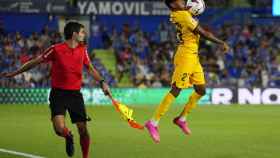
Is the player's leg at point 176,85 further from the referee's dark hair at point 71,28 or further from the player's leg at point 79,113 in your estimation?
the referee's dark hair at point 71,28

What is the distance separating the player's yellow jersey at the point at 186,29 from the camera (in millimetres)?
11829

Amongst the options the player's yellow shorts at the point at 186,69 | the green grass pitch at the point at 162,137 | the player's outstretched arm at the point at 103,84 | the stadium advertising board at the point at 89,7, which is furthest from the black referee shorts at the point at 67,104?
the stadium advertising board at the point at 89,7

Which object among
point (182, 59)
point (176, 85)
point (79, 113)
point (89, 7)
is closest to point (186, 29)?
point (182, 59)

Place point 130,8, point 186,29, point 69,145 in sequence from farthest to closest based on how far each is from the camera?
point 130,8, point 186,29, point 69,145

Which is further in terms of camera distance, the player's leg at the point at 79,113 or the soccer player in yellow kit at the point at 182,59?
the soccer player in yellow kit at the point at 182,59

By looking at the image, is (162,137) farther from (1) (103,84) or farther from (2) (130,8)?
(2) (130,8)

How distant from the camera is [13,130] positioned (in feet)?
52.1

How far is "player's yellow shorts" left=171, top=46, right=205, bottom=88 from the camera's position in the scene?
11961 mm

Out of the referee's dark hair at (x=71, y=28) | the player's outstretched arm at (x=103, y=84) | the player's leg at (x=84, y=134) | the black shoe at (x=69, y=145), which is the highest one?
the referee's dark hair at (x=71, y=28)

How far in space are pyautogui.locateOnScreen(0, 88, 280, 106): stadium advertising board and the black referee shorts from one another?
1858cm

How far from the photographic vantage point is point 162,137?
14.4 m

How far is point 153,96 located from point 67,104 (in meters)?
19.9

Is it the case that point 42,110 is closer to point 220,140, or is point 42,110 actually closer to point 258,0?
point 220,140

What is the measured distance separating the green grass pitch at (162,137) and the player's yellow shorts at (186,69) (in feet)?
3.62
